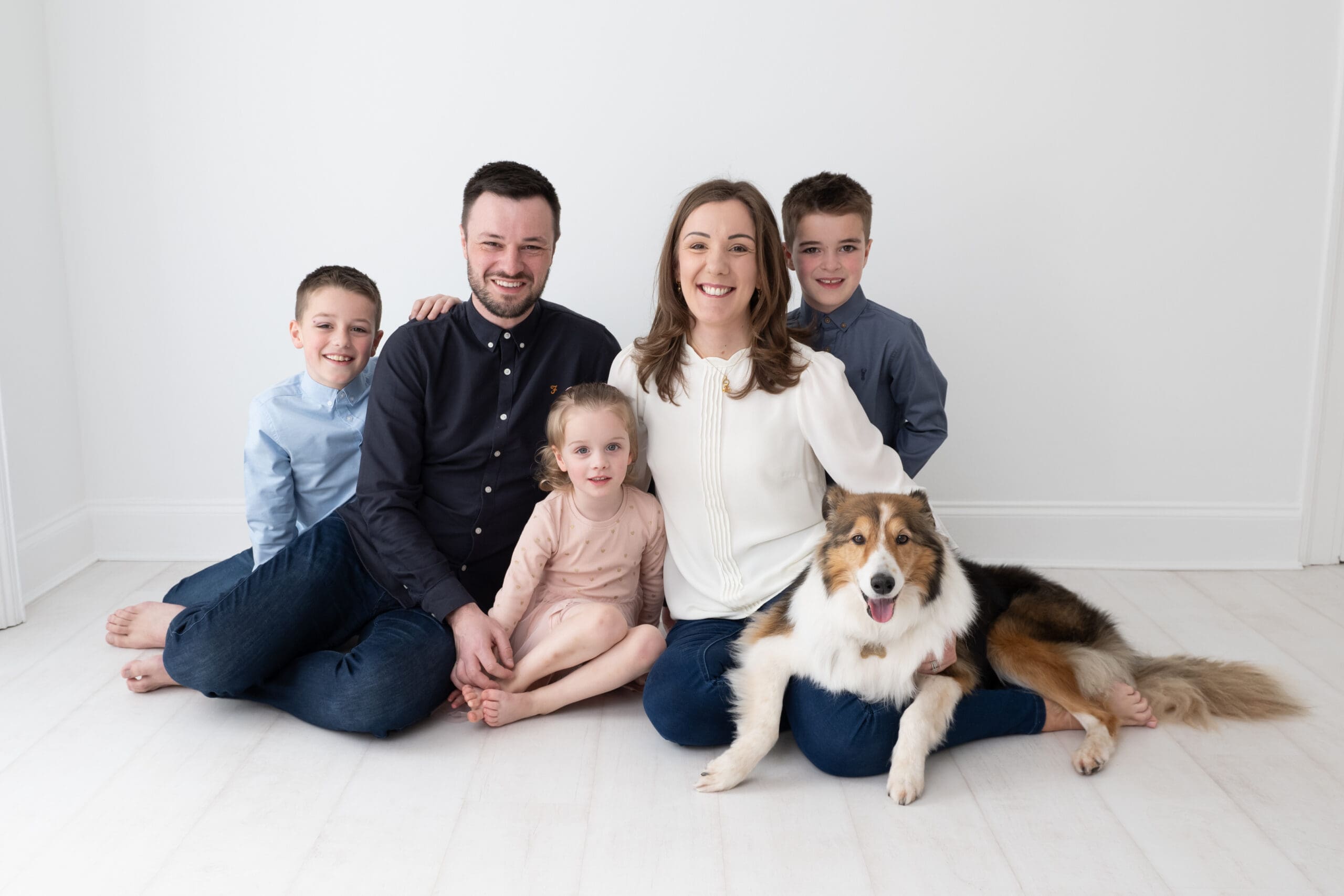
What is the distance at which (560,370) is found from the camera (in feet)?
8.38

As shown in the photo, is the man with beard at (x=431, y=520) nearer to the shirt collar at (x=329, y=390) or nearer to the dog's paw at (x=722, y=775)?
the shirt collar at (x=329, y=390)

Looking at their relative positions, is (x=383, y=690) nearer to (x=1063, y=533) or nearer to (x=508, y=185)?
(x=508, y=185)

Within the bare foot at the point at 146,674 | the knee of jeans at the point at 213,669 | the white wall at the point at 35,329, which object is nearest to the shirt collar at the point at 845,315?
the knee of jeans at the point at 213,669

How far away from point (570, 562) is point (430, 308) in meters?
0.76

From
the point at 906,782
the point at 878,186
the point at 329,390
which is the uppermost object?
the point at 878,186

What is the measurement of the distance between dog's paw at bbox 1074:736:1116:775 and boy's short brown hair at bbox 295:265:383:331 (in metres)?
2.05

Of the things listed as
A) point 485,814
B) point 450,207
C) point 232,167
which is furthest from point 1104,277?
point 232,167

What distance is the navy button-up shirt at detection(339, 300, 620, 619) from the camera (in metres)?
2.46

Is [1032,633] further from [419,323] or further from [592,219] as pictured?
[592,219]

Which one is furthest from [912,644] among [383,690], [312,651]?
[312,651]

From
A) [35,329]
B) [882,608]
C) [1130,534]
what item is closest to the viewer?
[882,608]

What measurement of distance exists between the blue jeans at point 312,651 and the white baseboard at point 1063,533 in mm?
1352

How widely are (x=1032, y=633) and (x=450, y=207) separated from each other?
7.44 feet

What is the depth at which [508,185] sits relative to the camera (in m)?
2.43
